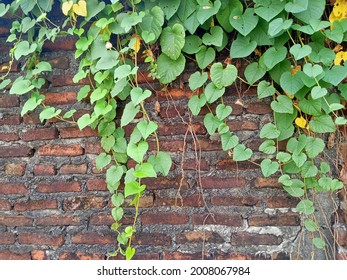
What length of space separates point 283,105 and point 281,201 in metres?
0.41

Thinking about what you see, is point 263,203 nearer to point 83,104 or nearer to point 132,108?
point 132,108

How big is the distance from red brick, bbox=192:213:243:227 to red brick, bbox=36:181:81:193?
1.83 feet

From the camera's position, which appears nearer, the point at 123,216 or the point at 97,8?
the point at 97,8

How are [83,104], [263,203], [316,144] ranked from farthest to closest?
[83,104]
[263,203]
[316,144]

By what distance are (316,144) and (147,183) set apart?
0.72 metres

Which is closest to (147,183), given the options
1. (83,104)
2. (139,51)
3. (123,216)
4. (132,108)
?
(123,216)

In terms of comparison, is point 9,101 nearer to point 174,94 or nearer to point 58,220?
point 58,220

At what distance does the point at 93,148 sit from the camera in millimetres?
1550

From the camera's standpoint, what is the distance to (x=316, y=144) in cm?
132

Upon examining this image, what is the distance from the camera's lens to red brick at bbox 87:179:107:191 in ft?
5.08

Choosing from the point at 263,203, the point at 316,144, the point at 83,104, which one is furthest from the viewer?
the point at 83,104

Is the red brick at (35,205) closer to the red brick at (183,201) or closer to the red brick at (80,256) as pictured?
the red brick at (80,256)

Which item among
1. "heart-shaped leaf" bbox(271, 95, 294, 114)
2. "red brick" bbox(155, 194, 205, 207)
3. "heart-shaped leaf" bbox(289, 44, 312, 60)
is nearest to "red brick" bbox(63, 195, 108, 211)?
"red brick" bbox(155, 194, 205, 207)

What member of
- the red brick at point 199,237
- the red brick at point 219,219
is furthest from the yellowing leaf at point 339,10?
the red brick at point 199,237
